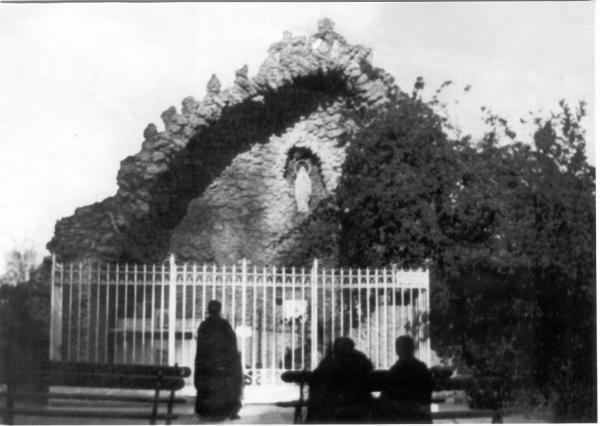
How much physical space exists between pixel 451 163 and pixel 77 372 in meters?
2.92

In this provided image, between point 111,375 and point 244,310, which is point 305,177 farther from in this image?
point 111,375

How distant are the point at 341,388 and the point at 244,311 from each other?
0.83 metres

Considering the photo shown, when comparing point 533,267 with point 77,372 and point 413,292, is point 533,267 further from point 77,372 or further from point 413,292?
point 77,372

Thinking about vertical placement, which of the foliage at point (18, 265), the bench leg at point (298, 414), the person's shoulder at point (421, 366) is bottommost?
the bench leg at point (298, 414)

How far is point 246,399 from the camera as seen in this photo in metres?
7.11

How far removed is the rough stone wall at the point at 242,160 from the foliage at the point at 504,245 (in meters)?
0.50

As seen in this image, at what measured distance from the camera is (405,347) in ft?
23.7

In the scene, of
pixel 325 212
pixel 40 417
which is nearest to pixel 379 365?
pixel 325 212

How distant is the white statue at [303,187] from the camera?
25.4 ft

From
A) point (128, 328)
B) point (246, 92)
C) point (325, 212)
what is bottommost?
point (128, 328)

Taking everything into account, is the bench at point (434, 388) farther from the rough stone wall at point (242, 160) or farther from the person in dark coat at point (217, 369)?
the rough stone wall at point (242, 160)

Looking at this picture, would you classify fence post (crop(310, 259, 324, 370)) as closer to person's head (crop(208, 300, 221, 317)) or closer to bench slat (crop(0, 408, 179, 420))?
person's head (crop(208, 300, 221, 317))

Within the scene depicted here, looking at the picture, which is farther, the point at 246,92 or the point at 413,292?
the point at 246,92

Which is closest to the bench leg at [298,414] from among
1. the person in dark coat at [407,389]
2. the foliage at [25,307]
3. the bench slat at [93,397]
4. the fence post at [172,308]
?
the person in dark coat at [407,389]
